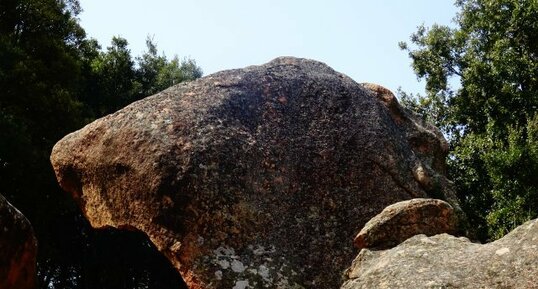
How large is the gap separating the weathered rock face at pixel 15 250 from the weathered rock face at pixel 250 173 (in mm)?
1138

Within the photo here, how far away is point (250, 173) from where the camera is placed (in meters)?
10.1

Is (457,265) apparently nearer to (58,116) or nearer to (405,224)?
(405,224)

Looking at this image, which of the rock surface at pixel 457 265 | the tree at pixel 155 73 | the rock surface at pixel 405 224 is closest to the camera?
the rock surface at pixel 457 265

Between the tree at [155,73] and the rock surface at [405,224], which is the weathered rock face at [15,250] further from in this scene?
the tree at [155,73]

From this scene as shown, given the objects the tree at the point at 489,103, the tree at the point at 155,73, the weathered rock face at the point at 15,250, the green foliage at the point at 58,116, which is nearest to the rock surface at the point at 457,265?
the weathered rock face at the point at 15,250

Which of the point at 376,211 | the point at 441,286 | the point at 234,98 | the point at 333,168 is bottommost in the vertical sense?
the point at 441,286

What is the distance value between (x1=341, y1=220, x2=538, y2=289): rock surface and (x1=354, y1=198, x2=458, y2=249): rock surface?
0.77m

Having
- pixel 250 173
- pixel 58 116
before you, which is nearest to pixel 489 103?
pixel 250 173

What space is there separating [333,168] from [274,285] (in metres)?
2.65

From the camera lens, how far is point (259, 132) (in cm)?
1072

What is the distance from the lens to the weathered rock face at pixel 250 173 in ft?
31.0

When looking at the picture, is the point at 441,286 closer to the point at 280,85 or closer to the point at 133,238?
the point at 280,85

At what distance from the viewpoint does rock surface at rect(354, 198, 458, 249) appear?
8.07 meters

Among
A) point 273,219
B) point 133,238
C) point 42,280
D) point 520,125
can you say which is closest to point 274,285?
point 273,219
